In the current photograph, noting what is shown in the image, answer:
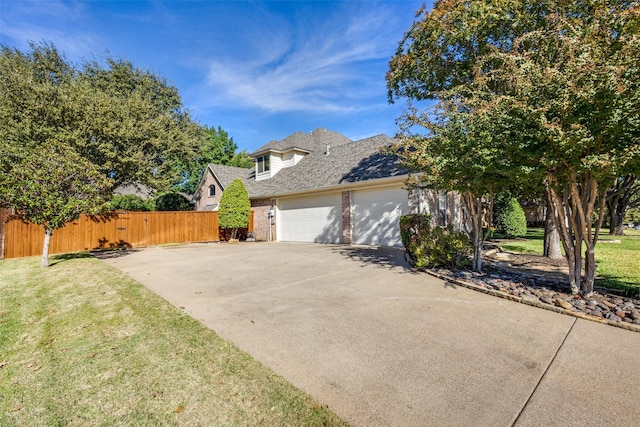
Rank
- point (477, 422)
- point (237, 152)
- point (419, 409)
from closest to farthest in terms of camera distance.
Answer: point (477, 422), point (419, 409), point (237, 152)

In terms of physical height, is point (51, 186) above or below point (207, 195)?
below

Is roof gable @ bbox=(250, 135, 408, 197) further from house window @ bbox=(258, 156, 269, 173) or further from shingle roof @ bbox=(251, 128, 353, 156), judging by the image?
house window @ bbox=(258, 156, 269, 173)

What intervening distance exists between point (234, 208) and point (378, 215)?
8.64 m

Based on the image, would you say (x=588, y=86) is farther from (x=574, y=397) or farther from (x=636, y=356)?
(x=574, y=397)

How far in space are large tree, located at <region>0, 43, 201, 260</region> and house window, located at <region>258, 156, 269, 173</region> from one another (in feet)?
15.8

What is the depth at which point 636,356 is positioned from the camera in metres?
3.04

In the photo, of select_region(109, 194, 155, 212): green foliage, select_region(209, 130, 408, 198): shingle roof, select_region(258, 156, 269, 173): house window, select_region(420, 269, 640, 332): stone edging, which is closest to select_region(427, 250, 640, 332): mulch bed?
select_region(420, 269, 640, 332): stone edging

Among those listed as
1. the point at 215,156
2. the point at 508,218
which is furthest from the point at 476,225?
the point at 215,156

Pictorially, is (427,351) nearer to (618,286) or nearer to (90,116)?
(618,286)

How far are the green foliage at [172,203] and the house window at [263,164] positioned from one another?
9670mm

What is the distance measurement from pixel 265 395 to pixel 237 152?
3260 centimetres

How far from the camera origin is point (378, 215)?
1284cm

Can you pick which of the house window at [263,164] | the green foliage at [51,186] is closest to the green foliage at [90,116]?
the green foliage at [51,186]

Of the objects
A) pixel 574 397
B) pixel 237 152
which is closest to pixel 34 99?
pixel 237 152
